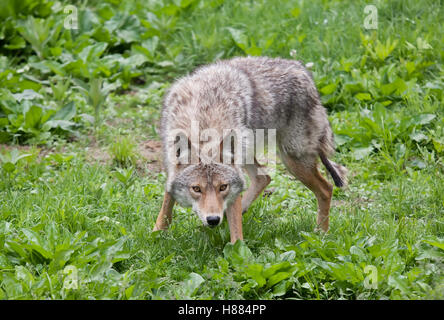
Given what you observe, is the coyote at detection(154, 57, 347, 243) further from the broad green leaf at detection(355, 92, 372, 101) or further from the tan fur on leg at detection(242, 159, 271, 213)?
the broad green leaf at detection(355, 92, 372, 101)

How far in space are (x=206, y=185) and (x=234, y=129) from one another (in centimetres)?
56

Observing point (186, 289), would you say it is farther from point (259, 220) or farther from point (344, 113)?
point (344, 113)

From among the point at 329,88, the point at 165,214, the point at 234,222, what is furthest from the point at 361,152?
the point at 165,214

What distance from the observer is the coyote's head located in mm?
4582

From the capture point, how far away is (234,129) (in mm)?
4883

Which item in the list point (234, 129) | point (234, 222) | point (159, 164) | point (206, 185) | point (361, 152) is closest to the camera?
point (206, 185)

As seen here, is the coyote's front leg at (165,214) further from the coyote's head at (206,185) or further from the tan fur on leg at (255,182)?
the tan fur on leg at (255,182)

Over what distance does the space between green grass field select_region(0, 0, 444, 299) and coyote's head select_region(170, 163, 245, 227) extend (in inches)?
14.6

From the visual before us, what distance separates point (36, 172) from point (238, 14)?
4241mm

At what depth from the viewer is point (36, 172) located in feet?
20.2

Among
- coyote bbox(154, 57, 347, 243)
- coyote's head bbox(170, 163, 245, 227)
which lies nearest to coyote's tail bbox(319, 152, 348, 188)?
coyote bbox(154, 57, 347, 243)

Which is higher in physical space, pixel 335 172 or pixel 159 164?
pixel 335 172

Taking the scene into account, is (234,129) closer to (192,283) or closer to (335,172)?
(192,283)
